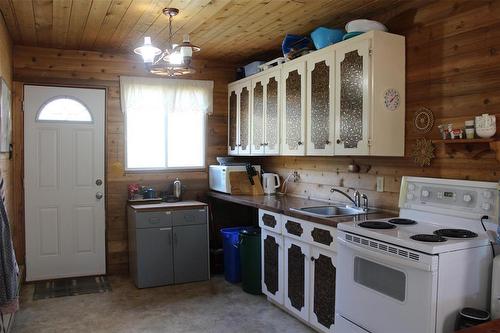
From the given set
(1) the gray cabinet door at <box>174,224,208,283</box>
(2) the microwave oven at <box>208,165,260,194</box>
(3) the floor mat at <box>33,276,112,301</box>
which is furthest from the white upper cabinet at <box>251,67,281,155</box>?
(3) the floor mat at <box>33,276,112,301</box>

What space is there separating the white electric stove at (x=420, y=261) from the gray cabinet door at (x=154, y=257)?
211 centimetres

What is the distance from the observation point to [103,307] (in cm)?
374

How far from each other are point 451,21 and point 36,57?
12.6ft

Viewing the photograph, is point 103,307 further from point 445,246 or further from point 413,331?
point 445,246

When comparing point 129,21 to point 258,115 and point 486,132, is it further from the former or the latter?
point 486,132

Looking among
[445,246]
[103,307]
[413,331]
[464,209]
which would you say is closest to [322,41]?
[464,209]

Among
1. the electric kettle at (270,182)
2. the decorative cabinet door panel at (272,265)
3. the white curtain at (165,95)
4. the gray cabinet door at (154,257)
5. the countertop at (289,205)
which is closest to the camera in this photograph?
the countertop at (289,205)

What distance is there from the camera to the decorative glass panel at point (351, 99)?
9.82 ft

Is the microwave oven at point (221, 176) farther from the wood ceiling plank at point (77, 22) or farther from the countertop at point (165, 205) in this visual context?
the wood ceiling plank at point (77, 22)

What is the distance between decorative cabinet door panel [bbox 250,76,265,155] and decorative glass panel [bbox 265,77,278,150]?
0.11 m

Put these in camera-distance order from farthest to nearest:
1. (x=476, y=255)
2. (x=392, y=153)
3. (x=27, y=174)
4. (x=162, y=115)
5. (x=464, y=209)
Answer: (x=162, y=115) → (x=27, y=174) → (x=392, y=153) → (x=464, y=209) → (x=476, y=255)

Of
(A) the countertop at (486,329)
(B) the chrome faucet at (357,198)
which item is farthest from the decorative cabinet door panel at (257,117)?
(A) the countertop at (486,329)

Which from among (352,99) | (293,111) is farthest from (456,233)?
(293,111)

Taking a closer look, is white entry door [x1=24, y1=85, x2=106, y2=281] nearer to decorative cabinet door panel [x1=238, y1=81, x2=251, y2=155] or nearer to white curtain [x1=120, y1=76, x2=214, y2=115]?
white curtain [x1=120, y1=76, x2=214, y2=115]
